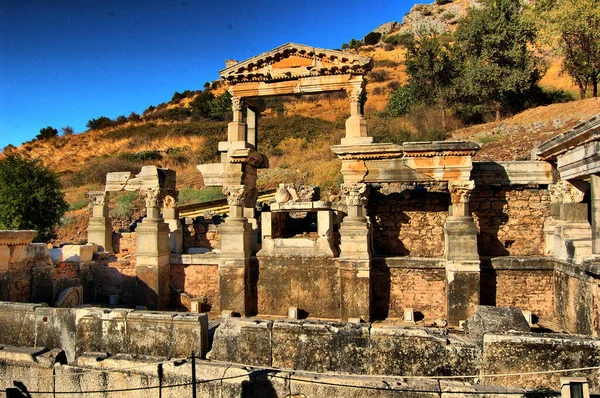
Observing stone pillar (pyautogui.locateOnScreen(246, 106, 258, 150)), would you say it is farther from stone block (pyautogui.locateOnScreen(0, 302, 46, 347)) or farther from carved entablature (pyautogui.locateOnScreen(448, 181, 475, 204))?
stone block (pyautogui.locateOnScreen(0, 302, 46, 347))

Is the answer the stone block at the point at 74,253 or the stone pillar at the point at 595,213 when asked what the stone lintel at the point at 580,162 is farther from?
the stone block at the point at 74,253

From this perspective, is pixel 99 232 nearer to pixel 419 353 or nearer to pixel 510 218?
pixel 419 353

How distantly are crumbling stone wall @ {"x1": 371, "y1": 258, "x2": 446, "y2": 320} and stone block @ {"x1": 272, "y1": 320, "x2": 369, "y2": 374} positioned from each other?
5.79 m

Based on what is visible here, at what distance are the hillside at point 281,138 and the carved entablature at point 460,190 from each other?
5.71 m

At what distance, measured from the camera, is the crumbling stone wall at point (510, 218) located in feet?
36.6

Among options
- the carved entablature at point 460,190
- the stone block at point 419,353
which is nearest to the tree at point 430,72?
the carved entablature at point 460,190

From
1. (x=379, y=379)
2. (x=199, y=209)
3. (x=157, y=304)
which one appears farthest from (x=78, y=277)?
(x=379, y=379)

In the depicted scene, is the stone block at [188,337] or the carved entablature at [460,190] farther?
the carved entablature at [460,190]

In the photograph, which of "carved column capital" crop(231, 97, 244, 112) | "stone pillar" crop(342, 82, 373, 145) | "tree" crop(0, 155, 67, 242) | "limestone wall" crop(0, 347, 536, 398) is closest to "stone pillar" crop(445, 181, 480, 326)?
"stone pillar" crop(342, 82, 373, 145)

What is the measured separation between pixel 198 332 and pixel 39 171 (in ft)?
50.8

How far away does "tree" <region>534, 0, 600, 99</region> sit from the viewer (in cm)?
2139

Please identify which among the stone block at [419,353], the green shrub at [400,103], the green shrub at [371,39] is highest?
the green shrub at [371,39]

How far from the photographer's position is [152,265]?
11773 mm

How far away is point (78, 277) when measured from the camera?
39.1 feet
